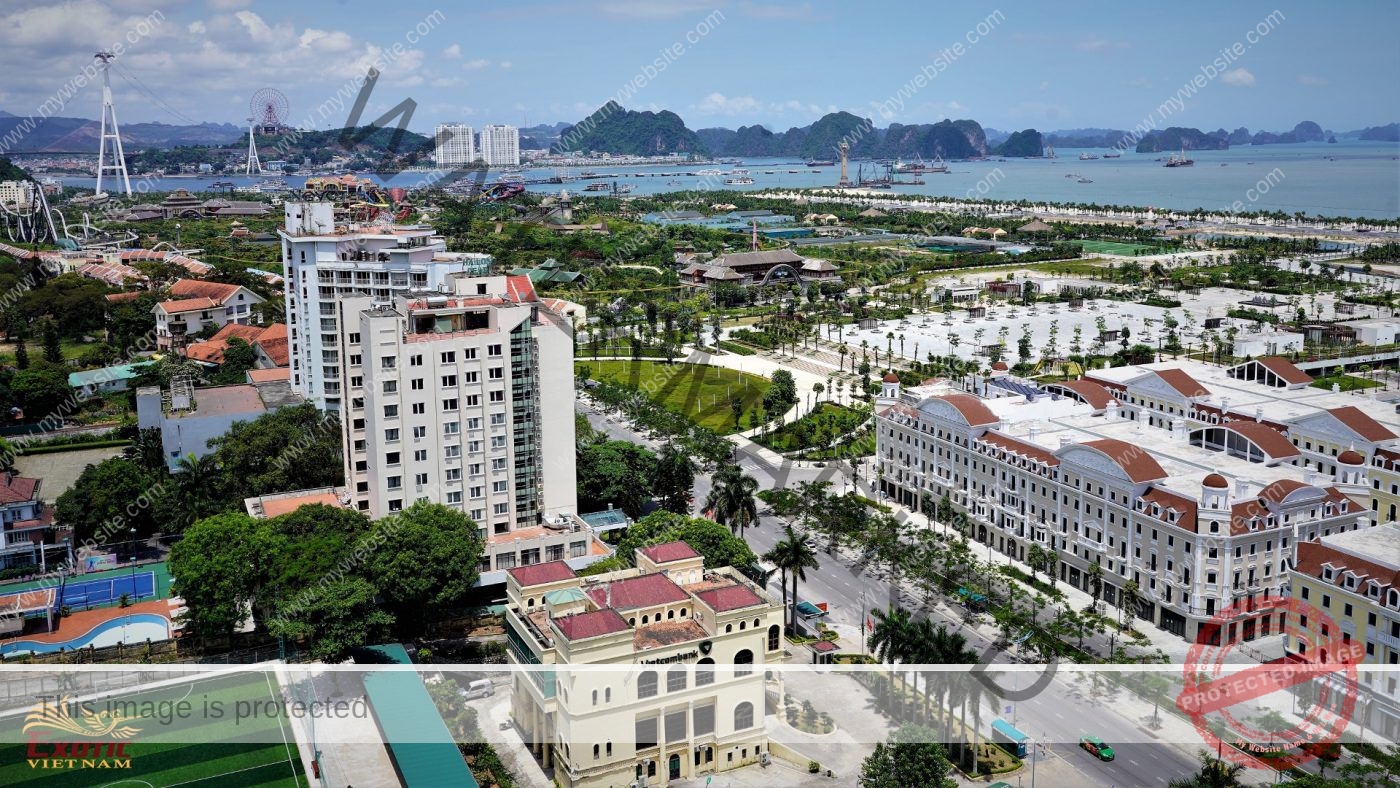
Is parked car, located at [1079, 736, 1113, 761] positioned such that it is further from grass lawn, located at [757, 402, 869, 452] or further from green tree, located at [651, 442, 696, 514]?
grass lawn, located at [757, 402, 869, 452]

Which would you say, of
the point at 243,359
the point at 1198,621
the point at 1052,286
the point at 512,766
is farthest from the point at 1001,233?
the point at 512,766

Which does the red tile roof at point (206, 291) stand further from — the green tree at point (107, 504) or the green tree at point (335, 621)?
the green tree at point (335, 621)

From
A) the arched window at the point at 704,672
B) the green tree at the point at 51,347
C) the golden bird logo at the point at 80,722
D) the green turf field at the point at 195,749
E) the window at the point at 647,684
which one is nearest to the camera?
the window at the point at 647,684

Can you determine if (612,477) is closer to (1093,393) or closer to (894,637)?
(894,637)

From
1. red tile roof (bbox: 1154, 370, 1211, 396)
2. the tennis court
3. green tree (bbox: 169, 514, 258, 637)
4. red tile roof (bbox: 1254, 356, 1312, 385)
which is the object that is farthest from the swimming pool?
red tile roof (bbox: 1254, 356, 1312, 385)

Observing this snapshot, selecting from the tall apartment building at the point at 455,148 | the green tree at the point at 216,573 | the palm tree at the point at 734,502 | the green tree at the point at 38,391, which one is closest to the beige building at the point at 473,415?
the palm tree at the point at 734,502
